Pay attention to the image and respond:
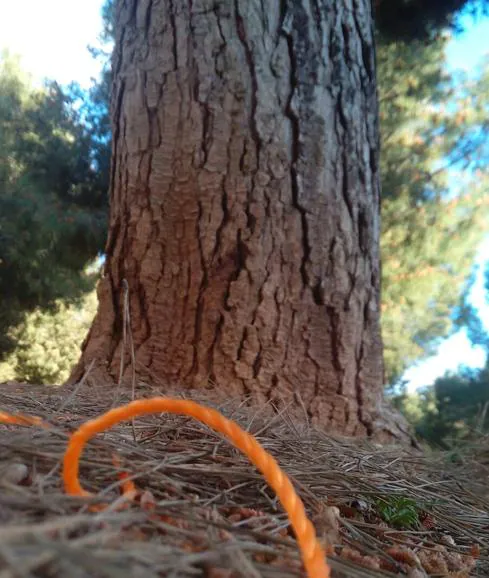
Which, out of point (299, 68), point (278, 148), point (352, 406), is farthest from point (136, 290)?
point (299, 68)

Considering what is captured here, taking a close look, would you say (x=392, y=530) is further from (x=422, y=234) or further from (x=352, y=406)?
(x=422, y=234)

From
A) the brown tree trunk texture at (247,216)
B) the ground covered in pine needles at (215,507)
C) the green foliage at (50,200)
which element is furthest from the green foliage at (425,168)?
the ground covered in pine needles at (215,507)

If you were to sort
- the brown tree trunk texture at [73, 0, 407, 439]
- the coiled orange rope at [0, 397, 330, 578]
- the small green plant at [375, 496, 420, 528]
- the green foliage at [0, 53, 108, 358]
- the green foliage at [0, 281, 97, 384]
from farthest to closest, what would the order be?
the green foliage at [0, 281, 97, 384] → the green foliage at [0, 53, 108, 358] → the brown tree trunk texture at [73, 0, 407, 439] → the small green plant at [375, 496, 420, 528] → the coiled orange rope at [0, 397, 330, 578]

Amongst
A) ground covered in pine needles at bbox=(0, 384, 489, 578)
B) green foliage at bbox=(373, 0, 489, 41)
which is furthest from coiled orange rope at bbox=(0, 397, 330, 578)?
green foliage at bbox=(373, 0, 489, 41)

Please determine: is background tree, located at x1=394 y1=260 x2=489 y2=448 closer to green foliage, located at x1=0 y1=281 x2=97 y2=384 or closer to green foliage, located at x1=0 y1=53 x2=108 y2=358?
green foliage, located at x1=0 y1=53 x2=108 y2=358

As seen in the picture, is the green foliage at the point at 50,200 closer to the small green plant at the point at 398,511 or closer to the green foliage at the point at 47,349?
the green foliage at the point at 47,349

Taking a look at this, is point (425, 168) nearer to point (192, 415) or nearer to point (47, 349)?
point (192, 415)
